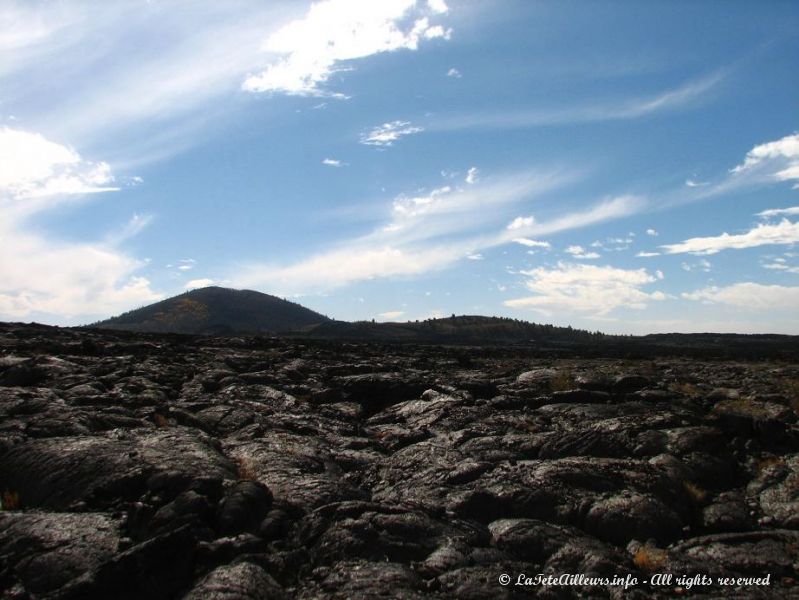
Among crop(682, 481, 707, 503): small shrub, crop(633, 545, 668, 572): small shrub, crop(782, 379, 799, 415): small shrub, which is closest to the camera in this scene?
crop(633, 545, 668, 572): small shrub

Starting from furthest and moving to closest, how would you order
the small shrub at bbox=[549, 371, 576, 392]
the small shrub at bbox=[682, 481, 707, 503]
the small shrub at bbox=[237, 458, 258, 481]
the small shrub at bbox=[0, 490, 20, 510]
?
the small shrub at bbox=[549, 371, 576, 392] < the small shrub at bbox=[237, 458, 258, 481] < the small shrub at bbox=[682, 481, 707, 503] < the small shrub at bbox=[0, 490, 20, 510]

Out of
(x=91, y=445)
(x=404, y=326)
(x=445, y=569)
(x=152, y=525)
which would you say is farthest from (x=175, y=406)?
(x=404, y=326)

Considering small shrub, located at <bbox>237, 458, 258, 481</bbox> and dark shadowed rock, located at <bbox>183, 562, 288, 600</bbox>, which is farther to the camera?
small shrub, located at <bbox>237, 458, 258, 481</bbox>

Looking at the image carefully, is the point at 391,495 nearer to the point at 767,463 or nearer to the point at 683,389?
the point at 767,463

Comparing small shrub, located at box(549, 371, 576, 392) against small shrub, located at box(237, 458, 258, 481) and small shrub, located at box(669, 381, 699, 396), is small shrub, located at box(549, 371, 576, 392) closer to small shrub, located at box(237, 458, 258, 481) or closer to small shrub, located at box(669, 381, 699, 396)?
small shrub, located at box(669, 381, 699, 396)

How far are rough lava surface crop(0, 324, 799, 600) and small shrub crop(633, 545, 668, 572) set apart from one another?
35 mm

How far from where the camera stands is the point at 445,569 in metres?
9.97

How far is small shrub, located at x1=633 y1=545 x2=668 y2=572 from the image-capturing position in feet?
33.1

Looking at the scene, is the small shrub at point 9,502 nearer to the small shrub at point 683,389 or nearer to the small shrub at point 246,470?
the small shrub at point 246,470

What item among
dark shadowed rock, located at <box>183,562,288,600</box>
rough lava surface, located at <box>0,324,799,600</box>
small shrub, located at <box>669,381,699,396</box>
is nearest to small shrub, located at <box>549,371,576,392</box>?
rough lava surface, located at <box>0,324,799,600</box>

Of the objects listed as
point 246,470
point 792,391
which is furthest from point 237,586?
point 792,391

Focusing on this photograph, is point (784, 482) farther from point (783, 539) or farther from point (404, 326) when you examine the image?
point (404, 326)

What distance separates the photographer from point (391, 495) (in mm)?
13836

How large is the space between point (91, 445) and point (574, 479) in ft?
40.5
